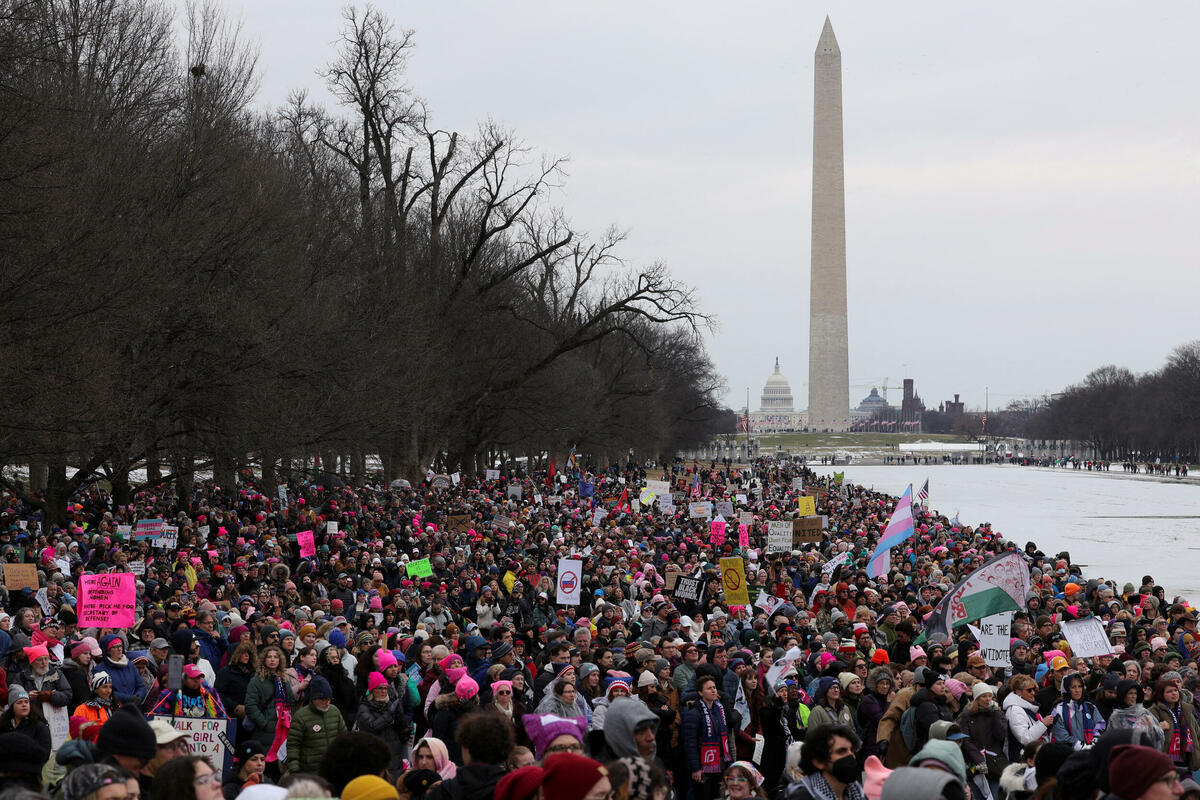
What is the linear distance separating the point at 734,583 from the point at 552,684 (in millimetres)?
7606

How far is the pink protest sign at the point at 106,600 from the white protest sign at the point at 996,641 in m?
6.56

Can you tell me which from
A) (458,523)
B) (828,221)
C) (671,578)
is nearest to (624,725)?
(671,578)

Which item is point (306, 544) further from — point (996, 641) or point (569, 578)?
point (996, 641)

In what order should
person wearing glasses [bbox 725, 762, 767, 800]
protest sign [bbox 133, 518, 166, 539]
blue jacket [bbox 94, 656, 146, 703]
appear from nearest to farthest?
person wearing glasses [bbox 725, 762, 767, 800]
blue jacket [bbox 94, 656, 146, 703]
protest sign [bbox 133, 518, 166, 539]

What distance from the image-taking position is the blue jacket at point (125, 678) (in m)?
9.30

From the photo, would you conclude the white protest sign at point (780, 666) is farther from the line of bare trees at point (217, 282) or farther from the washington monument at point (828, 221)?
the washington monument at point (828, 221)

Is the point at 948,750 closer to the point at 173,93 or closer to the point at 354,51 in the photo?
the point at 173,93

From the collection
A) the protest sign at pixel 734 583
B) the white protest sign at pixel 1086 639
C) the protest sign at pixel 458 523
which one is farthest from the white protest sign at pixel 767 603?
the protest sign at pixel 458 523

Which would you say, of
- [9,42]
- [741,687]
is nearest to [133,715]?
[741,687]

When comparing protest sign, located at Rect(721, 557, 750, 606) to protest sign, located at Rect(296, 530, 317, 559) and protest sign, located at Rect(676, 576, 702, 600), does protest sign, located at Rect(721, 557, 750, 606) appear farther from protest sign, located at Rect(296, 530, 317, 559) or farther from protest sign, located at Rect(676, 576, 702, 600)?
protest sign, located at Rect(296, 530, 317, 559)

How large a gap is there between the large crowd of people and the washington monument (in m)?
74.4

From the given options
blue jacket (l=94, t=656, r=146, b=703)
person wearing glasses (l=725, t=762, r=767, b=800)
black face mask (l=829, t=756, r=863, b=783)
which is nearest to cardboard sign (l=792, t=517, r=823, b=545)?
blue jacket (l=94, t=656, r=146, b=703)

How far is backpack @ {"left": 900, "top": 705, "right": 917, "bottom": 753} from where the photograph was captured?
8484 millimetres

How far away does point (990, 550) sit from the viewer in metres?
24.4
